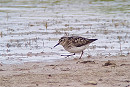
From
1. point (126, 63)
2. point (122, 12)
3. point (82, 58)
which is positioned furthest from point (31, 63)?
point (122, 12)

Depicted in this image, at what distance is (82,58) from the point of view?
39.5 feet

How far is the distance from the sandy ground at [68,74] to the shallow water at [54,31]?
3.99 feet

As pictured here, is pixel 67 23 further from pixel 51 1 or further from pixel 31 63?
pixel 51 1

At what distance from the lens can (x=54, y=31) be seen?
18.0 m

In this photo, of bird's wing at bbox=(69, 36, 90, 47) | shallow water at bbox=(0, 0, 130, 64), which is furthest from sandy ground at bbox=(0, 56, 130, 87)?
shallow water at bbox=(0, 0, 130, 64)

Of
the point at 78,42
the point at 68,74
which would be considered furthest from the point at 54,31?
the point at 68,74

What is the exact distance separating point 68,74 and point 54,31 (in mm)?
8790

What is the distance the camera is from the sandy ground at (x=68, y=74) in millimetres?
8352

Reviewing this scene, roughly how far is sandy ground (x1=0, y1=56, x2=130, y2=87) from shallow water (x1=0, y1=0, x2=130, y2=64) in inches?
47.9

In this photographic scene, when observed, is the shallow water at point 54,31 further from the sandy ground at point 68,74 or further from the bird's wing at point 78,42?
the sandy ground at point 68,74

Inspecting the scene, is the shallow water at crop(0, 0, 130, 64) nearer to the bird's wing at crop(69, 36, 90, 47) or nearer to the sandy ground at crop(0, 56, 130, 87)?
the bird's wing at crop(69, 36, 90, 47)

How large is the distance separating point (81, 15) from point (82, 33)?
298 inches

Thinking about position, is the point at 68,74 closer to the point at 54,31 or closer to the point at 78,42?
the point at 78,42

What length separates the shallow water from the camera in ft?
42.4
